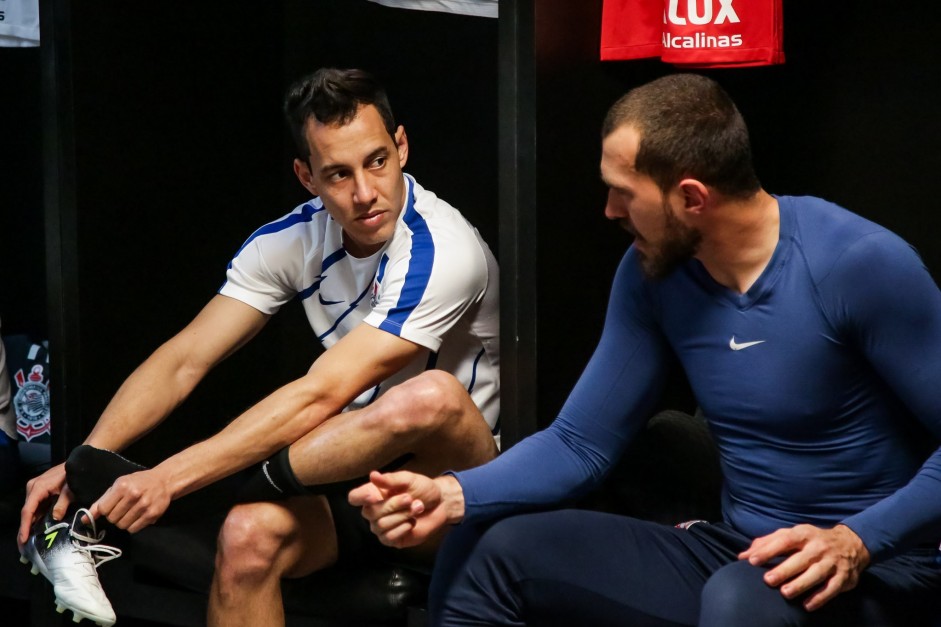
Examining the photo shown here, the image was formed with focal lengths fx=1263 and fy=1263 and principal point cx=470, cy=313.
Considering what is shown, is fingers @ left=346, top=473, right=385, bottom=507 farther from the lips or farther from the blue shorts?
the lips

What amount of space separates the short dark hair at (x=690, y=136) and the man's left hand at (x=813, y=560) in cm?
43

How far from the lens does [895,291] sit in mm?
1450

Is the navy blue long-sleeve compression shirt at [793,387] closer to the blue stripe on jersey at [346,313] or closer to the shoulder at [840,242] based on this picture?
the shoulder at [840,242]

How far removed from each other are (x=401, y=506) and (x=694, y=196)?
52cm

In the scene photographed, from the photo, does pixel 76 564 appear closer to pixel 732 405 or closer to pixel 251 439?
pixel 251 439

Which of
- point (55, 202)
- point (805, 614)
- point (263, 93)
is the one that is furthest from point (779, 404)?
point (263, 93)

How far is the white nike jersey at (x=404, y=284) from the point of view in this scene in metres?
2.03

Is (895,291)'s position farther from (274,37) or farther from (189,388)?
(274,37)

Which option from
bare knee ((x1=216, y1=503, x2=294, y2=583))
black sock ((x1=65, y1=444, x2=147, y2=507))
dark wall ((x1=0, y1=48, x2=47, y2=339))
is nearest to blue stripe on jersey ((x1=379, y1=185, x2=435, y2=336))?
bare knee ((x1=216, y1=503, x2=294, y2=583))

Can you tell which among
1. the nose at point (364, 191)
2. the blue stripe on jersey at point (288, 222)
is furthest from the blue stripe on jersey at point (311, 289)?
the nose at point (364, 191)

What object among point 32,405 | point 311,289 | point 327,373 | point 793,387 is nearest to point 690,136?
point 793,387

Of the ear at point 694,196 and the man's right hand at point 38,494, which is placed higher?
the ear at point 694,196

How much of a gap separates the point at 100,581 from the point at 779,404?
1.27 m

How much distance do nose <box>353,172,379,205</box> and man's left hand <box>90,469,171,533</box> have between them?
0.55 metres
